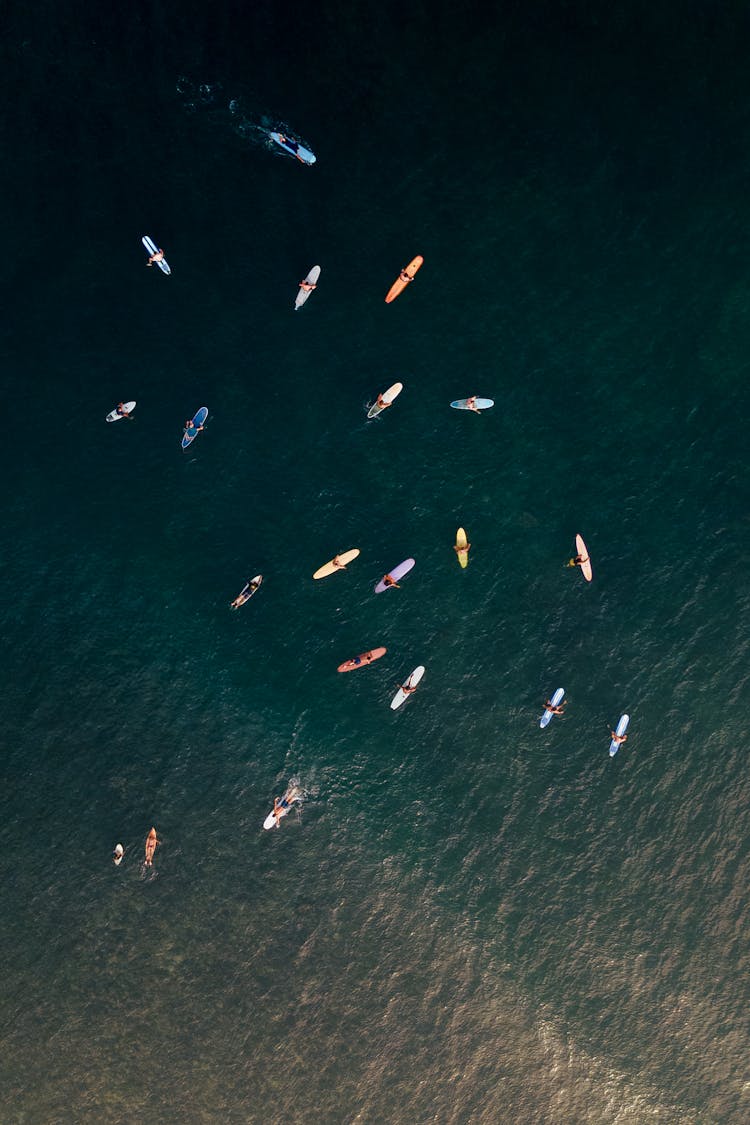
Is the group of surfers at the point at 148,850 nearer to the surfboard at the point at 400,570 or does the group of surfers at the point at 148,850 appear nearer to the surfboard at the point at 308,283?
the surfboard at the point at 400,570

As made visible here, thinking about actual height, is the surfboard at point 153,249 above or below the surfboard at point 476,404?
above

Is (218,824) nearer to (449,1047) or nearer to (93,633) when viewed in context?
(93,633)

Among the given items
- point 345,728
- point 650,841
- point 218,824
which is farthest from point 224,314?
point 650,841

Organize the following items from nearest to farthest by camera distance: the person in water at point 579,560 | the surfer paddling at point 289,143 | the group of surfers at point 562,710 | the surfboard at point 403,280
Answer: the surfer paddling at point 289,143, the surfboard at point 403,280, the person in water at point 579,560, the group of surfers at point 562,710

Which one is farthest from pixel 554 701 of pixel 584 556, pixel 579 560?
pixel 584 556

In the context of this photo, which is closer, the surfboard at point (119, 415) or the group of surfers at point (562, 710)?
the surfboard at point (119, 415)

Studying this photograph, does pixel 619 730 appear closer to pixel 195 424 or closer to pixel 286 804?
pixel 286 804

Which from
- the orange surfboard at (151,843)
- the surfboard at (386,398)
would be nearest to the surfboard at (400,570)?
the surfboard at (386,398)

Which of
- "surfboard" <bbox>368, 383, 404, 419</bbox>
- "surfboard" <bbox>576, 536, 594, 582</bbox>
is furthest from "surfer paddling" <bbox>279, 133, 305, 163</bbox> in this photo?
"surfboard" <bbox>576, 536, 594, 582</bbox>

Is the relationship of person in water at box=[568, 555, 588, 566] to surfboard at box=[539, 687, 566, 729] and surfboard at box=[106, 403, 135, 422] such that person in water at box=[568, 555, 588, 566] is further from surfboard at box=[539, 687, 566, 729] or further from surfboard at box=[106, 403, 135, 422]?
surfboard at box=[106, 403, 135, 422]
